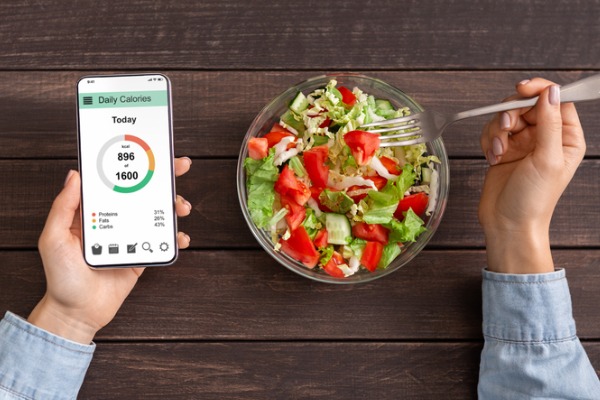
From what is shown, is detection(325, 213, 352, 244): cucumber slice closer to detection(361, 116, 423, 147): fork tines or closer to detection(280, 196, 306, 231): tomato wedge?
detection(280, 196, 306, 231): tomato wedge

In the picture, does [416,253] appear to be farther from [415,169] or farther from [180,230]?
[180,230]

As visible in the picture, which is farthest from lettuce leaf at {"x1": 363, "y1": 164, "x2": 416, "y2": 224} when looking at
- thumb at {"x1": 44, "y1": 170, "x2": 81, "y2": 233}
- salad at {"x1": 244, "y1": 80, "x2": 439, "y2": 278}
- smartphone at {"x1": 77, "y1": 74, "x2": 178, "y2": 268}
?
thumb at {"x1": 44, "y1": 170, "x2": 81, "y2": 233}

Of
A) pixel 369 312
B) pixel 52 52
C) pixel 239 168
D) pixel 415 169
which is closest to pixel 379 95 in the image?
pixel 415 169

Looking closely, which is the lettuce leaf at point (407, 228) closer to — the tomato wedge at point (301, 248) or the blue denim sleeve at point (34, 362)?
the tomato wedge at point (301, 248)

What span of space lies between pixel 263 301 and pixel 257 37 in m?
0.52

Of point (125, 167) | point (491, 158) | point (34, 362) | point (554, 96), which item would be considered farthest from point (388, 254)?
point (34, 362)

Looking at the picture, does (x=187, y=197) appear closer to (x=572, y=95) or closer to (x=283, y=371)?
(x=283, y=371)

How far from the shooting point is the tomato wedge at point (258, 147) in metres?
1.11

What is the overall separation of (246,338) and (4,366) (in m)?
0.43

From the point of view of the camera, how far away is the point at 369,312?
1.22 meters

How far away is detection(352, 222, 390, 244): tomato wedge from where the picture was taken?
112 cm

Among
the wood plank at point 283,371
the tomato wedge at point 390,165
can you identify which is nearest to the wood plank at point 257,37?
the tomato wedge at point 390,165

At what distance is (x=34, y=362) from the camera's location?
3.58 ft

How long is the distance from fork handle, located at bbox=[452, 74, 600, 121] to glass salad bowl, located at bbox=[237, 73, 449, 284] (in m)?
0.15
